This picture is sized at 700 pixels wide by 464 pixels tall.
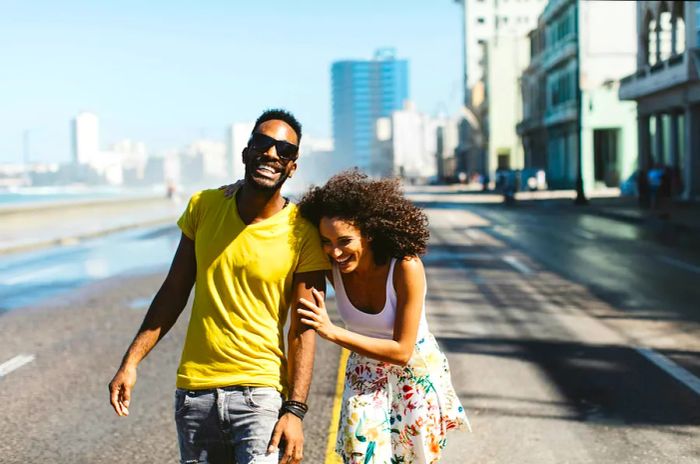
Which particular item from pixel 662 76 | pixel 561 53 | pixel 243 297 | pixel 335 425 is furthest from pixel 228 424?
pixel 561 53

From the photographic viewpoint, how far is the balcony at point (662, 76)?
3925 cm

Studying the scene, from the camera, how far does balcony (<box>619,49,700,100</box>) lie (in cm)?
3925

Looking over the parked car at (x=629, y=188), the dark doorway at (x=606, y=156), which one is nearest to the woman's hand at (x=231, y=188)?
the parked car at (x=629, y=188)

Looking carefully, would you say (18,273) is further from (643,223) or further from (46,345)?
(643,223)

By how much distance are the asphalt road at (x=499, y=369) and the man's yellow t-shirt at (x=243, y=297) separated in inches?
109

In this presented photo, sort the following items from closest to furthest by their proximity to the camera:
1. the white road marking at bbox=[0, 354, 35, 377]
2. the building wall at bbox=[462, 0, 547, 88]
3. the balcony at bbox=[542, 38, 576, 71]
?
the white road marking at bbox=[0, 354, 35, 377] < the balcony at bbox=[542, 38, 576, 71] < the building wall at bbox=[462, 0, 547, 88]

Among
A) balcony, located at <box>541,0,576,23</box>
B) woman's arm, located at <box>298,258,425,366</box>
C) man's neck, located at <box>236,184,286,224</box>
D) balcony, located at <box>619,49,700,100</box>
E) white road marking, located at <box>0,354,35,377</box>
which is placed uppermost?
balcony, located at <box>541,0,576,23</box>

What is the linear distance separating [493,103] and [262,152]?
101621mm

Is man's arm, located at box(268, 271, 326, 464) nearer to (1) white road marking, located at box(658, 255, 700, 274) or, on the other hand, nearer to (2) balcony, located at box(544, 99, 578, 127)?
(1) white road marking, located at box(658, 255, 700, 274)

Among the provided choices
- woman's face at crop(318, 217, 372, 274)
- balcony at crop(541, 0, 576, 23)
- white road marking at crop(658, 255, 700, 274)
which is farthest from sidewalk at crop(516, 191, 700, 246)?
balcony at crop(541, 0, 576, 23)

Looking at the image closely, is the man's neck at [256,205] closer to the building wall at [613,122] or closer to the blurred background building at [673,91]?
→ the blurred background building at [673,91]

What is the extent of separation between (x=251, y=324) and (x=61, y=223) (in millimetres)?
39282

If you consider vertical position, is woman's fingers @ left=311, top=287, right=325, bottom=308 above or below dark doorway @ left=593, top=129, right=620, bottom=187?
below

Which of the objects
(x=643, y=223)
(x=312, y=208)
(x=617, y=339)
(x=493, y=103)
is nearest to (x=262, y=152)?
(x=312, y=208)
